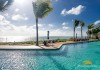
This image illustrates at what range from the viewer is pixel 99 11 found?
165 ft

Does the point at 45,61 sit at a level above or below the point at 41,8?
below

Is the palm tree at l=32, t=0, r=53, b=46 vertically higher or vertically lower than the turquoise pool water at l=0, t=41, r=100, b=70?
higher

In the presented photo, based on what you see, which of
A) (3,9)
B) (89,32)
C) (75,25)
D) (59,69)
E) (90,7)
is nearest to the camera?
(59,69)

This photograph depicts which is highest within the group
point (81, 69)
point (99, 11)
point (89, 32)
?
point (99, 11)

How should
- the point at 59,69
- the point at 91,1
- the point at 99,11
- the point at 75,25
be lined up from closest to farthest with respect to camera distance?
the point at 59,69 < the point at 91,1 < the point at 99,11 < the point at 75,25

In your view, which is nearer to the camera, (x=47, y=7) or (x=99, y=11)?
(x=47, y=7)

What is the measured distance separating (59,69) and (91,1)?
33.3 metres

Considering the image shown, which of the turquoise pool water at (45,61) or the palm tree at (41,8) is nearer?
the turquoise pool water at (45,61)

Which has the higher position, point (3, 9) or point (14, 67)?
point (3, 9)

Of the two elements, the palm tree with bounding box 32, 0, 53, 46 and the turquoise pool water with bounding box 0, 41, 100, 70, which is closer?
the turquoise pool water with bounding box 0, 41, 100, 70

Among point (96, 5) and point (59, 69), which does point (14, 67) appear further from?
point (96, 5)

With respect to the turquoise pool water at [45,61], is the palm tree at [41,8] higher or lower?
higher

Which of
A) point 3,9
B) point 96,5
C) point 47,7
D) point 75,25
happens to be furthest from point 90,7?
point 3,9

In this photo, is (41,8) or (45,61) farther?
(41,8)
